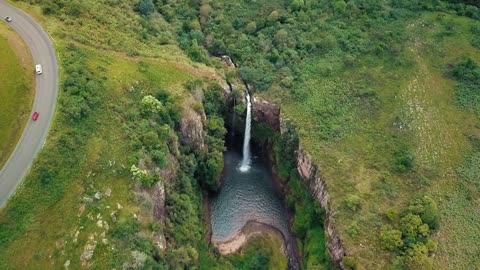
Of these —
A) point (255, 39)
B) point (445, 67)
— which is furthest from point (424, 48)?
point (255, 39)

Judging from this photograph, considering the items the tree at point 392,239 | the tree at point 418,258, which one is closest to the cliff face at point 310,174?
the tree at point 392,239

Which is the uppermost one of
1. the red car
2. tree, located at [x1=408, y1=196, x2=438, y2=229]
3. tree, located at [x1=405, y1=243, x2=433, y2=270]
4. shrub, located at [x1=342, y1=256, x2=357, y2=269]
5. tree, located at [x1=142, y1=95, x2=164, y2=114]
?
the red car

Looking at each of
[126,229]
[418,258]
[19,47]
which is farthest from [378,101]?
[19,47]

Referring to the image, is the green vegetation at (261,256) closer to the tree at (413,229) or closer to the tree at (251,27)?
the tree at (413,229)

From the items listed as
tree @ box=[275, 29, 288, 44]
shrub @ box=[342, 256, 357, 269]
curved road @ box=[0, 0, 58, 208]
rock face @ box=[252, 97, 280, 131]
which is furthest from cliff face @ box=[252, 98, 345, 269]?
curved road @ box=[0, 0, 58, 208]

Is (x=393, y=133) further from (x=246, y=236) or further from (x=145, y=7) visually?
(x=145, y=7)

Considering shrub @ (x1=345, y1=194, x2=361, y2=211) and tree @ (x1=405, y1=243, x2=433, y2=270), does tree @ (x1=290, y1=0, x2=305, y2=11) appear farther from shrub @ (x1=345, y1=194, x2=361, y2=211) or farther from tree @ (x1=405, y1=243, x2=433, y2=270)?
tree @ (x1=405, y1=243, x2=433, y2=270)
